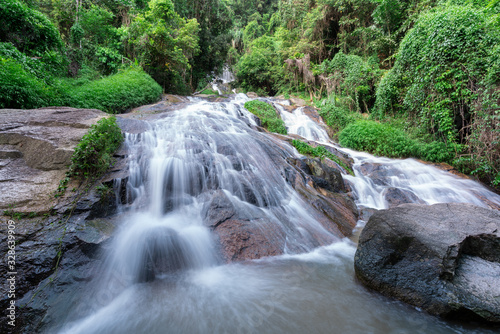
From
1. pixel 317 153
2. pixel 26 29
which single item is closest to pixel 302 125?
pixel 317 153

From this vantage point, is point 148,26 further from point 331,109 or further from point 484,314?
point 484,314

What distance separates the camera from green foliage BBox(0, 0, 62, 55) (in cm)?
823

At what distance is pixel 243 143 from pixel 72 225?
449 centimetres

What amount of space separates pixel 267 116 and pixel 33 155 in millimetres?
9797

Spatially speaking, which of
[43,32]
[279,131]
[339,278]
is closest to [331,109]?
[279,131]

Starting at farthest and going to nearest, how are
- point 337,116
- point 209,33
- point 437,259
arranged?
point 209,33, point 337,116, point 437,259

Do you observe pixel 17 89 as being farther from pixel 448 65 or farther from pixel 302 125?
pixel 448 65

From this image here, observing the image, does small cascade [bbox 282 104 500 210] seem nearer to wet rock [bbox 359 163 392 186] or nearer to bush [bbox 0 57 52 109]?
wet rock [bbox 359 163 392 186]

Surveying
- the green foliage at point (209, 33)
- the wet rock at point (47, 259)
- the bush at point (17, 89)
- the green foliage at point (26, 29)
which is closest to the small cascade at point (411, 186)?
the wet rock at point (47, 259)

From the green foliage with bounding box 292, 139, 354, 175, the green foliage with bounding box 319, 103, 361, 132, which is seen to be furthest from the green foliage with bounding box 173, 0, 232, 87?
the green foliage with bounding box 292, 139, 354, 175

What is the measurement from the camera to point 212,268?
11.3 feet

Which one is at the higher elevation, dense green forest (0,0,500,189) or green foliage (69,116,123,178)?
dense green forest (0,0,500,189)

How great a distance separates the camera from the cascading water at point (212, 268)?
242 centimetres

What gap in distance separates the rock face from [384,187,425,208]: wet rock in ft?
11.7
